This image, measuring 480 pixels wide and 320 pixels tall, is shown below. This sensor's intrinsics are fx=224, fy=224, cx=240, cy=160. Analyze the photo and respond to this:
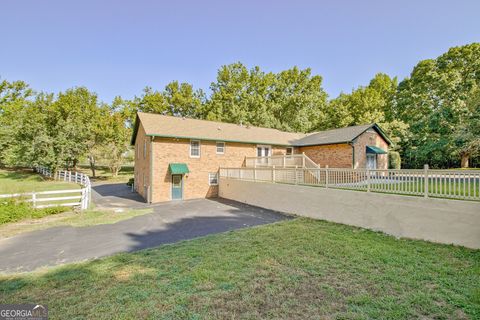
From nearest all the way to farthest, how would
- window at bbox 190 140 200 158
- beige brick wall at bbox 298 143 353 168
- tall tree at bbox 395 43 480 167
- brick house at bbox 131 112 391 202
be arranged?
brick house at bbox 131 112 391 202, beige brick wall at bbox 298 143 353 168, window at bbox 190 140 200 158, tall tree at bbox 395 43 480 167

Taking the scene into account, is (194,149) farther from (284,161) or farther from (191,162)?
(284,161)

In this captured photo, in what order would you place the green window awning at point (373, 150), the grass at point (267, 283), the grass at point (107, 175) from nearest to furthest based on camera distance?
1. the grass at point (267, 283)
2. the green window awning at point (373, 150)
3. the grass at point (107, 175)

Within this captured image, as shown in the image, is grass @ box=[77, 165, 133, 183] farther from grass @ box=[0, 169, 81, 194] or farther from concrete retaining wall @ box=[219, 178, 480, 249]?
concrete retaining wall @ box=[219, 178, 480, 249]

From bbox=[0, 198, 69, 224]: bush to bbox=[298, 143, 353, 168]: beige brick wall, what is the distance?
16.8 metres

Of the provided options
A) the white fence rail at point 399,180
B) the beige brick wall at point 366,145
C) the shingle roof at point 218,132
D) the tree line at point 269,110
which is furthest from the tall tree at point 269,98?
the white fence rail at point 399,180

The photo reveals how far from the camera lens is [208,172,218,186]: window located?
16514 mm

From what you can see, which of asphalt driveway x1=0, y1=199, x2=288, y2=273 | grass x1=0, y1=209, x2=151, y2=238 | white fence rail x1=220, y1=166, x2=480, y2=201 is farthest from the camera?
grass x1=0, y1=209, x2=151, y2=238

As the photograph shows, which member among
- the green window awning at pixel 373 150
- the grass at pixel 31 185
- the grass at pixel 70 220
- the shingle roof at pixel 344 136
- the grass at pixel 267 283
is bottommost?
the grass at pixel 70 220

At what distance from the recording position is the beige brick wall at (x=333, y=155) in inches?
615

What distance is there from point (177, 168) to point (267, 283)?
38.0 feet

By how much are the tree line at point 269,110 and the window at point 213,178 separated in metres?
15.4

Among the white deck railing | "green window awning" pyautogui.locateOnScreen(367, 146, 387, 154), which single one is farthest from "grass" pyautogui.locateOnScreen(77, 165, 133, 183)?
"green window awning" pyautogui.locateOnScreen(367, 146, 387, 154)

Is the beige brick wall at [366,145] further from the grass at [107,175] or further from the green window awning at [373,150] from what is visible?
the grass at [107,175]

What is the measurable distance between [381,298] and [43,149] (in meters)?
32.7
